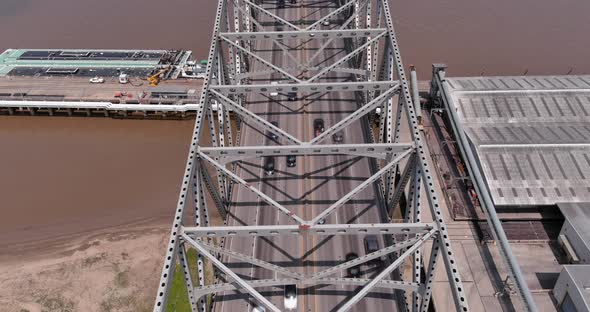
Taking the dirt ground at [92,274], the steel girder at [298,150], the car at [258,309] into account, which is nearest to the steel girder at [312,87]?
the steel girder at [298,150]

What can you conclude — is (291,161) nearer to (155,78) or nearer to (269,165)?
(269,165)

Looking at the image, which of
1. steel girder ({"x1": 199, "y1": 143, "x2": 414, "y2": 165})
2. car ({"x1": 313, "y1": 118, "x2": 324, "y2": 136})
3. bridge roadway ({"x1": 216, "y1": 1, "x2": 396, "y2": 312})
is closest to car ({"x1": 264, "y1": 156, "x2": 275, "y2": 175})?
bridge roadway ({"x1": 216, "y1": 1, "x2": 396, "y2": 312})

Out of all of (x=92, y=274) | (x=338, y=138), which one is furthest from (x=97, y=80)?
(x=338, y=138)

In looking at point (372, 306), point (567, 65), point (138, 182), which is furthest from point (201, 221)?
point (567, 65)

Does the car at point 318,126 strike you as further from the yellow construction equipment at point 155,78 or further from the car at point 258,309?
the yellow construction equipment at point 155,78

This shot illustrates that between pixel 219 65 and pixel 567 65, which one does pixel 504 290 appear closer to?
pixel 219 65
